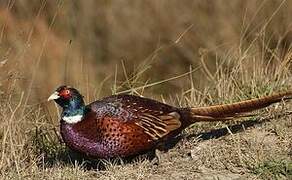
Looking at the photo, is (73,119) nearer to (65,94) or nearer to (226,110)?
(65,94)

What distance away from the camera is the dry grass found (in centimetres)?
520

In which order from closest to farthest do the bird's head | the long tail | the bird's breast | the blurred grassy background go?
the bird's breast < the bird's head < the long tail < the blurred grassy background

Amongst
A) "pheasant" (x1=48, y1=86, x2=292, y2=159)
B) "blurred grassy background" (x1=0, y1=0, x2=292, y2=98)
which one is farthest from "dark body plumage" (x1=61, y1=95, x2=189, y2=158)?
"blurred grassy background" (x1=0, y1=0, x2=292, y2=98)

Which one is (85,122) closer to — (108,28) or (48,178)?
(48,178)

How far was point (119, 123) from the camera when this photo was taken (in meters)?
5.23

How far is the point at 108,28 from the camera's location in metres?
11.5

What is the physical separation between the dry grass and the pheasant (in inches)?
5.6

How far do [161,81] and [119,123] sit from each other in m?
1.66

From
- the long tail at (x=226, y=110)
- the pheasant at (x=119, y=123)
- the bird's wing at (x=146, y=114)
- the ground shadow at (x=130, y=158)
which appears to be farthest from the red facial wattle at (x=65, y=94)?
the long tail at (x=226, y=110)

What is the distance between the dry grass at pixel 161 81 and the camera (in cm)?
520

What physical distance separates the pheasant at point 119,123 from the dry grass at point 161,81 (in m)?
0.14

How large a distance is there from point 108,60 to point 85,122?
5.97 m

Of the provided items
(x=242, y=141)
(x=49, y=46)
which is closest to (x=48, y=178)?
(x=242, y=141)

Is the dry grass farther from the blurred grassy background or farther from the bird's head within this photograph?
the bird's head
